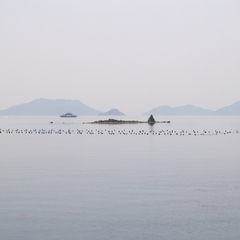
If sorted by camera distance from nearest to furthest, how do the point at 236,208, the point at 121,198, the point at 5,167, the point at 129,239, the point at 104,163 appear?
the point at 129,239
the point at 236,208
the point at 121,198
the point at 5,167
the point at 104,163

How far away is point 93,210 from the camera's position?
21672 millimetres

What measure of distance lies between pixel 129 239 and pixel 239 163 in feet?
85.4

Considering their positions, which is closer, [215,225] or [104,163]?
[215,225]

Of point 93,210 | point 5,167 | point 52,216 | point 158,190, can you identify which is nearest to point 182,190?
point 158,190

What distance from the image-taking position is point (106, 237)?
17.8m

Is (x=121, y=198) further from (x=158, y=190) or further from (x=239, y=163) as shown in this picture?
(x=239, y=163)

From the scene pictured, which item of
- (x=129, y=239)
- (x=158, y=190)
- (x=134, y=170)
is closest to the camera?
(x=129, y=239)

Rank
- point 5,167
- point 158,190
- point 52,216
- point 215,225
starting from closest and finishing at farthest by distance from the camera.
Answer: point 215,225 → point 52,216 → point 158,190 → point 5,167

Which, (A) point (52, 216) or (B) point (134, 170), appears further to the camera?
(B) point (134, 170)

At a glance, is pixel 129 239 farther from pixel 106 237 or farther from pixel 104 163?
pixel 104 163

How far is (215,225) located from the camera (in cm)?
1931

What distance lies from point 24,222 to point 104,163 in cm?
2117

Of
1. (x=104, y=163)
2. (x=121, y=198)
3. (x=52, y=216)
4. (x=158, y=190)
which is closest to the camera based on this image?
(x=52, y=216)

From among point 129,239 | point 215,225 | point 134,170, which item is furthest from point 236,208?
point 134,170
